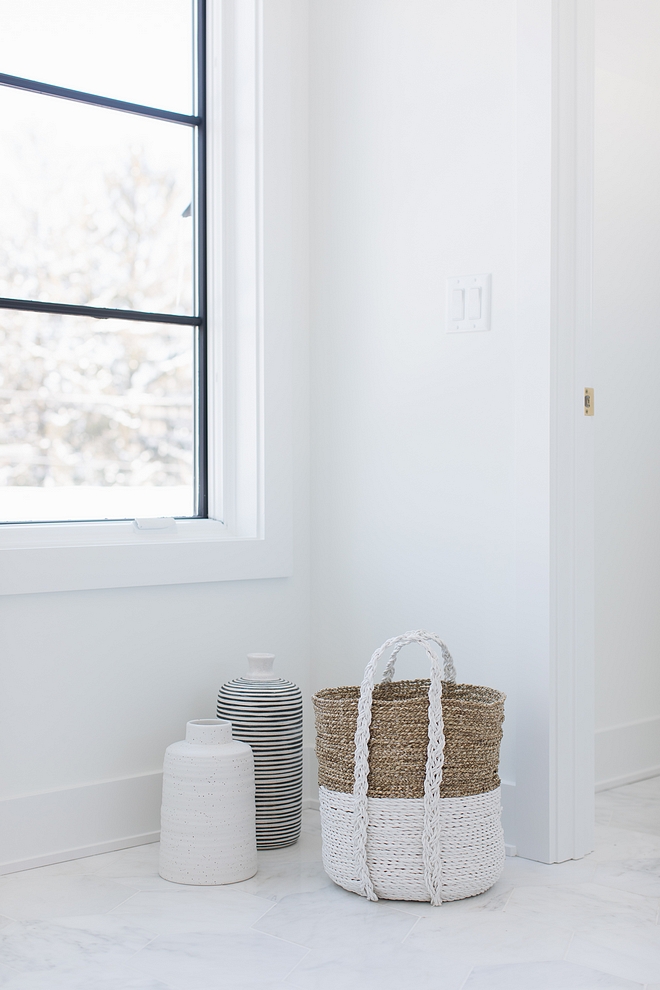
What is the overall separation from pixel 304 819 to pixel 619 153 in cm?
187

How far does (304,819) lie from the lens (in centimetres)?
238

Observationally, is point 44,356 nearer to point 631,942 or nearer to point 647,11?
point 631,942

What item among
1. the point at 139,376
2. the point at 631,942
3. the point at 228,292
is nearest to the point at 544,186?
the point at 228,292

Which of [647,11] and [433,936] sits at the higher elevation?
[647,11]

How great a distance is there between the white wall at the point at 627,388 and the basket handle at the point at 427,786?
1.00 meters

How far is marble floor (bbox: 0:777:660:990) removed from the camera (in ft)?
5.06

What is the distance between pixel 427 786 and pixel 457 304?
0.99 meters

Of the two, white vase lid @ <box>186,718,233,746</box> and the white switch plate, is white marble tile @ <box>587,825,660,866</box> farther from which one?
the white switch plate

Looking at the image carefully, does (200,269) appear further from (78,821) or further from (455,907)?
(455,907)

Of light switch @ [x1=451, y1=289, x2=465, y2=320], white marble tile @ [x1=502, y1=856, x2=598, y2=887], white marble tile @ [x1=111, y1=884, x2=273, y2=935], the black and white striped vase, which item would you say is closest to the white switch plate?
light switch @ [x1=451, y1=289, x2=465, y2=320]

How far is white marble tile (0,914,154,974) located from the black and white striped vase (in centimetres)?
45

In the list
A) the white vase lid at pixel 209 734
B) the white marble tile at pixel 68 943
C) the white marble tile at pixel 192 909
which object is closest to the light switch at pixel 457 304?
the white vase lid at pixel 209 734

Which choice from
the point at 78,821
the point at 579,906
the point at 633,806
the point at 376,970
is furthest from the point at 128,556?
the point at 633,806

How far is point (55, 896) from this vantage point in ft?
6.13
